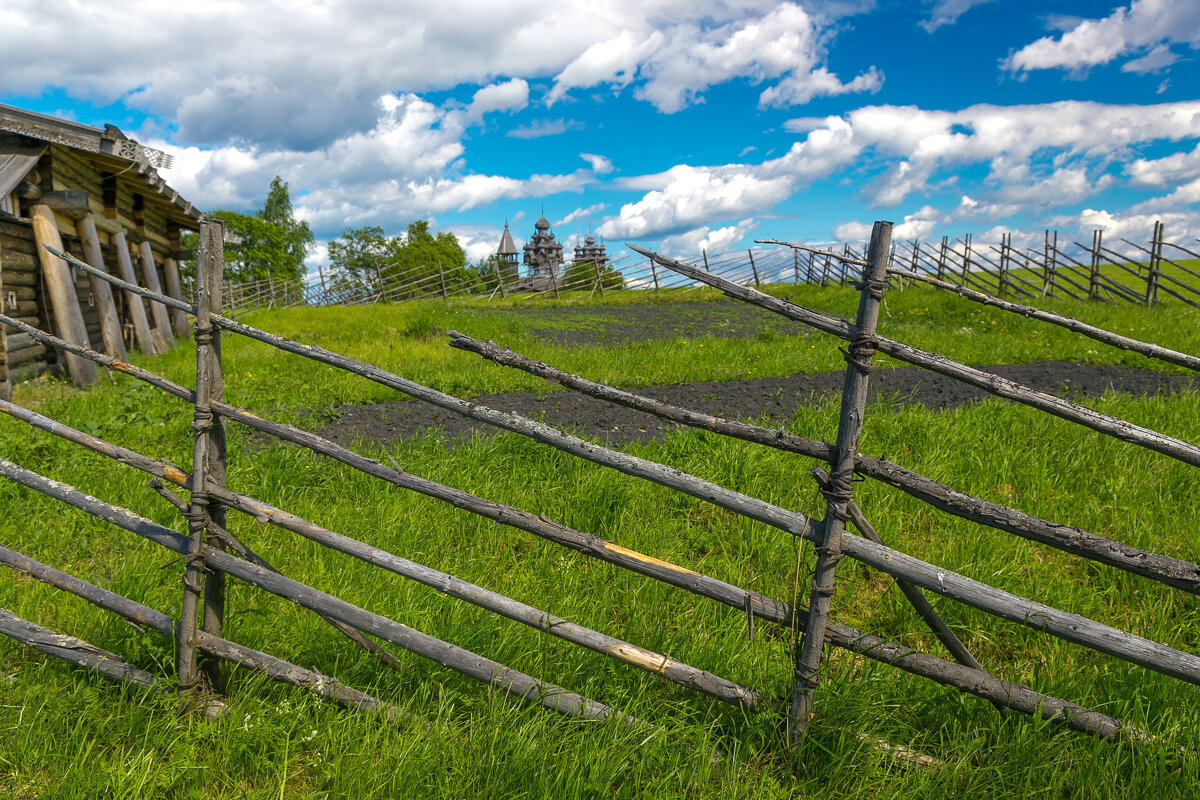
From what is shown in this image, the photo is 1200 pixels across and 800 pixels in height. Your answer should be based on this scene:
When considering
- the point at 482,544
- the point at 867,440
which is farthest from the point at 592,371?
the point at 482,544

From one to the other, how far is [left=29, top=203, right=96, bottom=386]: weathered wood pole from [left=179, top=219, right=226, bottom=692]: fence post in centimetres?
719

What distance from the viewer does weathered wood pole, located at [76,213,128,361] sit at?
28.5ft

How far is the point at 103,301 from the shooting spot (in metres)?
8.65

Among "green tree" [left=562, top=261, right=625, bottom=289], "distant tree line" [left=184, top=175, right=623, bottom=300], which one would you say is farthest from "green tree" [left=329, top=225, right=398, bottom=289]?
"green tree" [left=562, top=261, right=625, bottom=289]

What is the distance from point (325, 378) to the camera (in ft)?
24.6

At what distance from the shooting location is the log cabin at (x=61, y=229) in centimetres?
739

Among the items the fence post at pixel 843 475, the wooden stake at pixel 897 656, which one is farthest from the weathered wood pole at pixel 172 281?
the fence post at pixel 843 475

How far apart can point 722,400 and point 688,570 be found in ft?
15.1

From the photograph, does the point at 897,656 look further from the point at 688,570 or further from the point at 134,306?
the point at 134,306

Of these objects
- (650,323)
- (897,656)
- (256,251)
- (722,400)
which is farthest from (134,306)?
(256,251)

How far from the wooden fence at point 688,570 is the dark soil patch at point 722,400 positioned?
9.56ft

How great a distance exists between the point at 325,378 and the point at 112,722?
578 centimetres

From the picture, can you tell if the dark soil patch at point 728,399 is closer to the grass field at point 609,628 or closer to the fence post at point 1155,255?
the grass field at point 609,628

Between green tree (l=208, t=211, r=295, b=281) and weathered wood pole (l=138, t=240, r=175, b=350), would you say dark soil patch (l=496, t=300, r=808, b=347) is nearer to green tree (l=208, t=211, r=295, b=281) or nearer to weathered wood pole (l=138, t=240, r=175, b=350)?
weathered wood pole (l=138, t=240, r=175, b=350)
